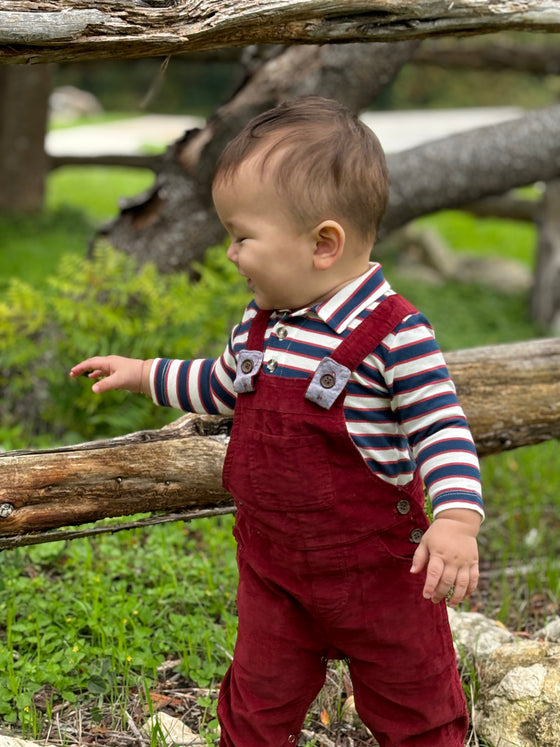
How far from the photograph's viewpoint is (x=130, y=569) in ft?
10.3

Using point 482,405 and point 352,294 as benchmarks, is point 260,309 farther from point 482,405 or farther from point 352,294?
point 482,405

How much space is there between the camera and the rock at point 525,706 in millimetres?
2268

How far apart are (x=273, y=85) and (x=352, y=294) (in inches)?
112

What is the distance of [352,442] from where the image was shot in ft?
6.12

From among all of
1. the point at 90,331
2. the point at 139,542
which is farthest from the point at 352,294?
the point at 90,331

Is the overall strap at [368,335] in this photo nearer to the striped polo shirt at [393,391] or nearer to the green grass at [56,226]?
the striped polo shirt at [393,391]

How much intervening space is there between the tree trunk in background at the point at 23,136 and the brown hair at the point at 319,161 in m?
8.42

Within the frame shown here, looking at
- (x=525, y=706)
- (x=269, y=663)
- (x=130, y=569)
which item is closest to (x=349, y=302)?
(x=269, y=663)

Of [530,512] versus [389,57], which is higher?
[389,57]

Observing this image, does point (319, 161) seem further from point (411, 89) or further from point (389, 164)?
point (411, 89)

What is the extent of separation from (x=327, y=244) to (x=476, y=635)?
1.48 meters

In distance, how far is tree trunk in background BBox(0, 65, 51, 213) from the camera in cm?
973

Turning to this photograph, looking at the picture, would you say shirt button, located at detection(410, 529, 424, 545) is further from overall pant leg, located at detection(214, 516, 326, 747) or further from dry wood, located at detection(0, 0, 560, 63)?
dry wood, located at detection(0, 0, 560, 63)

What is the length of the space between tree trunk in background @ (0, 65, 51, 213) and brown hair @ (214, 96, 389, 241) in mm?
8421
